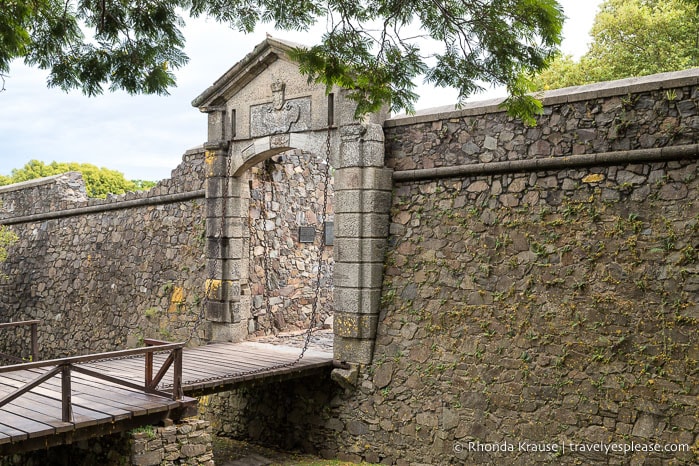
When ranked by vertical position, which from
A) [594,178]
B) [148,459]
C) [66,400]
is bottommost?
[148,459]

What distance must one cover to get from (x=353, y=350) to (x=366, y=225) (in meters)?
1.43

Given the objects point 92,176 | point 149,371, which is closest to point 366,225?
point 149,371

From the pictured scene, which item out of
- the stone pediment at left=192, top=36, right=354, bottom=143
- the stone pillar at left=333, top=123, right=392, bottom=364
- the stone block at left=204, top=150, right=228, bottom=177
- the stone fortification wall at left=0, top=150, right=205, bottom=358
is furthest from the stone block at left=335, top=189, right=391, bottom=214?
the stone fortification wall at left=0, top=150, right=205, bottom=358

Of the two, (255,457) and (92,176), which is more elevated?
(92,176)

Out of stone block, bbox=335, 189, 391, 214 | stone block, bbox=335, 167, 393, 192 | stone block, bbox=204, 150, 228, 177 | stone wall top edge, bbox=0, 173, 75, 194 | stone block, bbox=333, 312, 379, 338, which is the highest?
stone wall top edge, bbox=0, 173, 75, 194

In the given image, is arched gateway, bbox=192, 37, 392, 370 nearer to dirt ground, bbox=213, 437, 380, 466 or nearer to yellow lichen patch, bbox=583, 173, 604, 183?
dirt ground, bbox=213, 437, 380, 466

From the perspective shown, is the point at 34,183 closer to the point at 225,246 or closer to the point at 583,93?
the point at 225,246

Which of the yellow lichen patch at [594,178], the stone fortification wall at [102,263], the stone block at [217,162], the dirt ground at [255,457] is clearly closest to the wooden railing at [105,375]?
the dirt ground at [255,457]

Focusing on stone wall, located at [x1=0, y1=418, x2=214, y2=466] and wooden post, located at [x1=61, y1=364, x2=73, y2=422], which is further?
stone wall, located at [x1=0, y1=418, x2=214, y2=466]

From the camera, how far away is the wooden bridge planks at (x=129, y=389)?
20.2 ft

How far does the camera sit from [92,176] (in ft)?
96.1

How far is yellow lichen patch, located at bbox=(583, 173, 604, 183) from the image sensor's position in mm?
6910

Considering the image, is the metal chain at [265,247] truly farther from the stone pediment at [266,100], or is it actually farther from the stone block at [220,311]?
the stone pediment at [266,100]

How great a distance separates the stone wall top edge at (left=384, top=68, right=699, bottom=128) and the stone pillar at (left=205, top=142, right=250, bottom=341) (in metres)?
2.75
